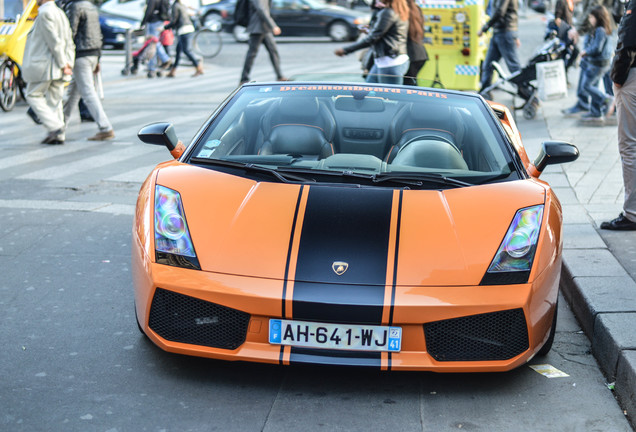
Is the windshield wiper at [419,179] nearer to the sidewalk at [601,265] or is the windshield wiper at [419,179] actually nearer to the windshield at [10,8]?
the sidewalk at [601,265]

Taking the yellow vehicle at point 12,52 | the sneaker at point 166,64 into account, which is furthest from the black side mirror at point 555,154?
the sneaker at point 166,64

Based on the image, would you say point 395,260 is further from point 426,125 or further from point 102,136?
point 102,136

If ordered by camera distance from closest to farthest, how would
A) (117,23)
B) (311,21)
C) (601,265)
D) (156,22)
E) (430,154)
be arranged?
(430,154)
(601,265)
(156,22)
(117,23)
(311,21)

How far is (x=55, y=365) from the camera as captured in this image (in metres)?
3.96

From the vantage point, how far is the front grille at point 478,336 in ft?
11.8

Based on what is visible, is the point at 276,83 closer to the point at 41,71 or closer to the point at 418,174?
the point at 418,174

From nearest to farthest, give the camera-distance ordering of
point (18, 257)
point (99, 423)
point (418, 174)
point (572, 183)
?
1. point (99, 423)
2. point (418, 174)
3. point (18, 257)
4. point (572, 183)

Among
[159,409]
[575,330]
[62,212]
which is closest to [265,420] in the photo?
[159,409]

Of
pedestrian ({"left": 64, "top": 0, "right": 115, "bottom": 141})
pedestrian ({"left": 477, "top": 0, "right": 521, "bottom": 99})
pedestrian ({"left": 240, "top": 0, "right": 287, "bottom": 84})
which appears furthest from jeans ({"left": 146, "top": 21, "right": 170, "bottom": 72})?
pedestrian ({"left": 477, "top": 0, "right": 521, "bottom": 99})

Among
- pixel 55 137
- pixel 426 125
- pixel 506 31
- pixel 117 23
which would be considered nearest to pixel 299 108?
pixel 426 125

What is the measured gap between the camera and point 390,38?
10328 mm

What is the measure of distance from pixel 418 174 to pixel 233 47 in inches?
870

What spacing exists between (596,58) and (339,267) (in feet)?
28.4

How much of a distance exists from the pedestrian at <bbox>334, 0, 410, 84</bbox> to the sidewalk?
2.38 m
